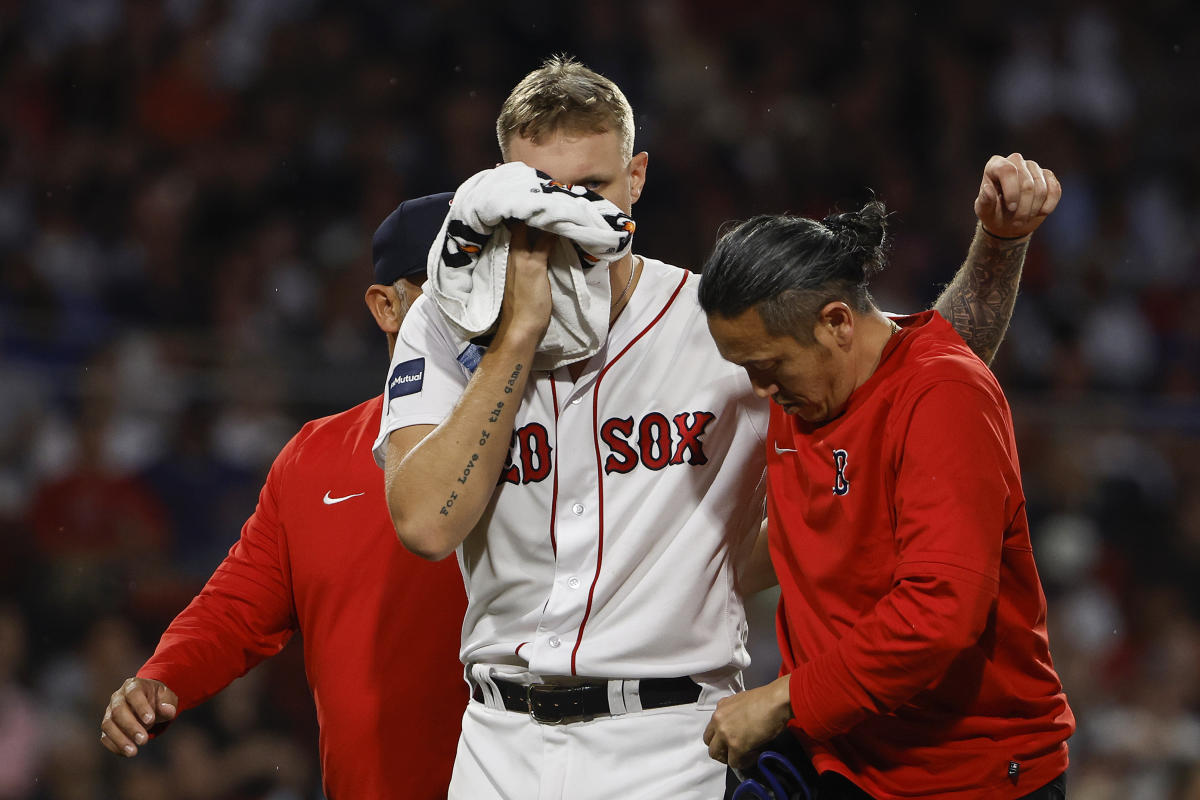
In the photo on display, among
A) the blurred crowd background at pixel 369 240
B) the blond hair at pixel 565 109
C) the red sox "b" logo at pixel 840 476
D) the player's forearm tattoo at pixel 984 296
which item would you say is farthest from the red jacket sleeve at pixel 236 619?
the blurred crowd background at pixel 369 240

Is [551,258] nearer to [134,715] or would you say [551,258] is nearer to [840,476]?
[840,476]

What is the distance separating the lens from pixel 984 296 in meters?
2.72

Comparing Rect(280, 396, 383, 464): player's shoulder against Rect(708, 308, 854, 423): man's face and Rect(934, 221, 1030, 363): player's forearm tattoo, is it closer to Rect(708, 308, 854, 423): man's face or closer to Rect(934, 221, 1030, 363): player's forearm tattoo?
Rect(708, 308, 854, 423): man's face

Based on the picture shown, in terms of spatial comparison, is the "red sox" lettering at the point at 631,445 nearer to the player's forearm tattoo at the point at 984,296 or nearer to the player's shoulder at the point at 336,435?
the player's forearm tattoo at the point at 984,296

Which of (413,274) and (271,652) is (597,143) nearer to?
(413,274)

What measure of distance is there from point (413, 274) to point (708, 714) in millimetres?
1282

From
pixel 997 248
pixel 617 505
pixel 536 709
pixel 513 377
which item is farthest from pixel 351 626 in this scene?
pixel 997 248

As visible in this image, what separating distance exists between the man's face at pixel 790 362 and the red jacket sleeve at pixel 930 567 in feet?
0.50

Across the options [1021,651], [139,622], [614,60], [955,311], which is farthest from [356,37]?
[1021,651]

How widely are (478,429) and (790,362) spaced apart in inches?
20.8

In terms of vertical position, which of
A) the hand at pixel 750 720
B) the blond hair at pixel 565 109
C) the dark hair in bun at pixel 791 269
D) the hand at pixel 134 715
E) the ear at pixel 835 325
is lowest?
the hand at pixel 134 715

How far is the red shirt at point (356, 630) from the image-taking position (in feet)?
9.55

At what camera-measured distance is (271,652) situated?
3027mm

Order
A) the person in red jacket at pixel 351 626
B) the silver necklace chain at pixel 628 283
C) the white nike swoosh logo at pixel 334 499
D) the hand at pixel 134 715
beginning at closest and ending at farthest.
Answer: the silver necklace chain at pixel 628 283 → the hand at pixel 134 715 → the person in red jacket at pixel 351 626 → the white nike swoosh logo at pixel 334 499
